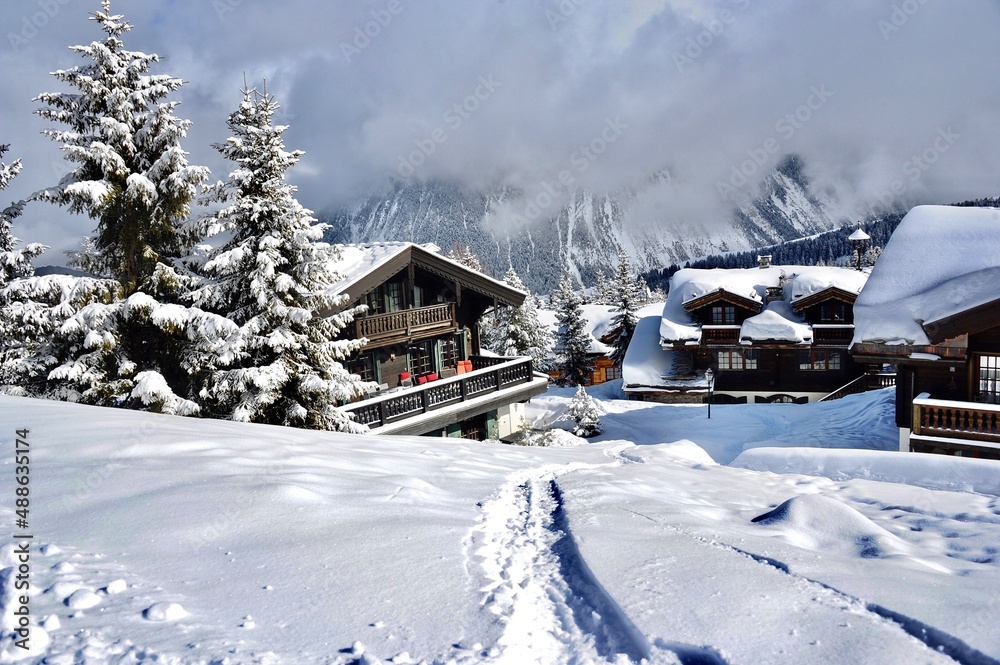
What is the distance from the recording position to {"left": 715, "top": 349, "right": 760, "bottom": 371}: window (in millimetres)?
35000

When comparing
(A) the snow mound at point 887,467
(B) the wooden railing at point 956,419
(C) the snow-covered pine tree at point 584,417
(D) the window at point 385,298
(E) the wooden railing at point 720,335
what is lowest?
(C) the snow-covered pine tree at point 584,417

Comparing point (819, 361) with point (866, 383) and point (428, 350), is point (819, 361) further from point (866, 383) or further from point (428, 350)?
point (428, 350)

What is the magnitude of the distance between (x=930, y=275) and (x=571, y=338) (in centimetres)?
2875

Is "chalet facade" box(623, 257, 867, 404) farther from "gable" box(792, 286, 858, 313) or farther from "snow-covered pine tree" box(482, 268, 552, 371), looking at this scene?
"snow-covered pine tree" box(482, 268, 552, 371)

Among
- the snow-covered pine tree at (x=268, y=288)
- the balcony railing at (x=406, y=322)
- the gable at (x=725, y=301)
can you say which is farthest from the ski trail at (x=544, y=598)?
the gable at (x=725, y=301)

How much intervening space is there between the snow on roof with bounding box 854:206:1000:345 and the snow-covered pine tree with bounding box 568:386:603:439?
38.3ft

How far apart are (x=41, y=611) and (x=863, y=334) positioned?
685 inches

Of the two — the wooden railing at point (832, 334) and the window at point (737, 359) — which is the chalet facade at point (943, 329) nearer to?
the wooden railing at point (832, 334)

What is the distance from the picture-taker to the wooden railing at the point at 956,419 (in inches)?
534

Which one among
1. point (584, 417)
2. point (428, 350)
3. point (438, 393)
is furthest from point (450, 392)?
point (584, 417)

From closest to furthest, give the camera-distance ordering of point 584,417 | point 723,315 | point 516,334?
point 584,417
point 723,315
point 516,334

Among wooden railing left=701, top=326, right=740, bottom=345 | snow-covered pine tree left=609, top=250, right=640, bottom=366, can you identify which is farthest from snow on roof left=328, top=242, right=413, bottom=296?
snow-covered pine tree left=609, top=250, right=640, bottom=366

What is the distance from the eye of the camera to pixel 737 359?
35312mm

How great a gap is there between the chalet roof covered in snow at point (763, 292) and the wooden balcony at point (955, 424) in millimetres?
19687
